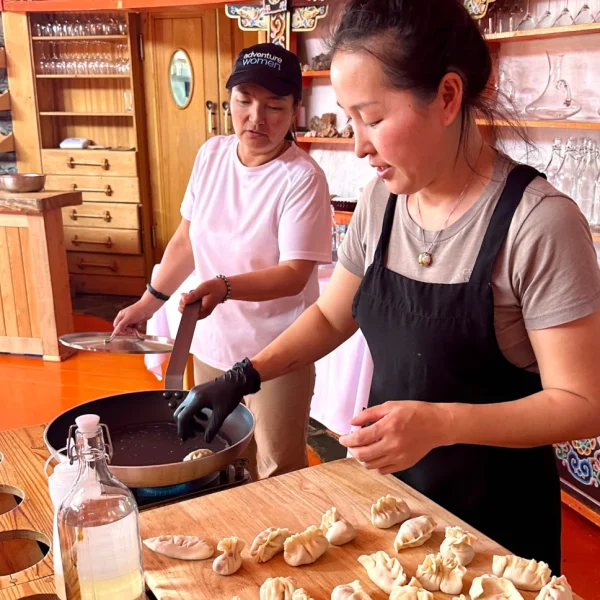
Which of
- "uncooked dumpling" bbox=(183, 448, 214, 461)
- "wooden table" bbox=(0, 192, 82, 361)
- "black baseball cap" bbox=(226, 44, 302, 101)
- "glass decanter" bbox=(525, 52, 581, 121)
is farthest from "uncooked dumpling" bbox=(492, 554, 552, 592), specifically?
"wooden table" bbox=(0, 192, 82, 361)

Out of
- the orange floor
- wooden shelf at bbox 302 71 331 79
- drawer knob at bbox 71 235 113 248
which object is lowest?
the orange floor

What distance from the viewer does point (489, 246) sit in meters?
1.09

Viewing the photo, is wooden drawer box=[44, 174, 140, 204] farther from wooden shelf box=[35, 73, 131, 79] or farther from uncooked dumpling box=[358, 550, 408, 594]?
uncooked dumpling box=[358, 550, 408, 594]

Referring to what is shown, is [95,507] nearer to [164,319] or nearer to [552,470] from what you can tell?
[552,470]

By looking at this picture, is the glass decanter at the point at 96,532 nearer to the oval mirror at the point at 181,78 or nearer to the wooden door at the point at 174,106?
the wooden door at the point at 174,106

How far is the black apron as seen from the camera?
1107mm

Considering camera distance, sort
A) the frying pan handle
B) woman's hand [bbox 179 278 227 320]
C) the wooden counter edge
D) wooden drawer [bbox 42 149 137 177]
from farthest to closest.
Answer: wooden drawer [bbox 42 149 137 177], the wooden counter edge, woman's hand [bbox 179 278 227 320], the frying pan handle

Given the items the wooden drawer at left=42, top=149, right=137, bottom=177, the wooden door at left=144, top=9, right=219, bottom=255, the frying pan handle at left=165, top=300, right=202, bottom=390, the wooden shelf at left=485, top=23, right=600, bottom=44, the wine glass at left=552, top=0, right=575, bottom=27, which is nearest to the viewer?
the frying pan handle at left=165, top=300, right=202, bottom=390

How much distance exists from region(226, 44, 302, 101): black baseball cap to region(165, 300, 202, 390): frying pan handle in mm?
650

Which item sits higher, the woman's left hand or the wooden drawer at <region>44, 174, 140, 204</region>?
the woman's left hand

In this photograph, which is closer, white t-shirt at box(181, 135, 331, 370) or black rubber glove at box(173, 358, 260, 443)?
black rubber glove at box(173, 358, 260, 443)

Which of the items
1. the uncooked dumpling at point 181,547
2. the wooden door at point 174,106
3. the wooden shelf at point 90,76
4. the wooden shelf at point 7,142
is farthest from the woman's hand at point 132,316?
the wooden shelf at point 7,142

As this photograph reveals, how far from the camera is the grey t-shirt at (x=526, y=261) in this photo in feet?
3.34

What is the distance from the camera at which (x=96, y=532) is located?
85 centimetres
